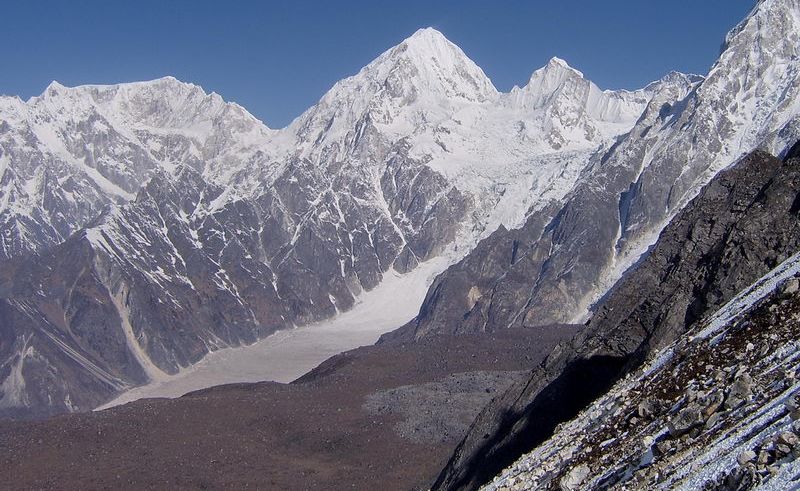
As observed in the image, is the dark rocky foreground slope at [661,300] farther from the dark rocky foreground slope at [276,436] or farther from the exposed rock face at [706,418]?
the dark rocky foreground slope at [276,436]

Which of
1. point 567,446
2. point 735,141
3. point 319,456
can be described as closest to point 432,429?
point 319,456

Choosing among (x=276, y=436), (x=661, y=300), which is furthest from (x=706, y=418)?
(x=276, y=436)

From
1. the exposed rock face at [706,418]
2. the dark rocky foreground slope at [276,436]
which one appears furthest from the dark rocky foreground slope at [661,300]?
the dark rocky foreground slope at [276,436]

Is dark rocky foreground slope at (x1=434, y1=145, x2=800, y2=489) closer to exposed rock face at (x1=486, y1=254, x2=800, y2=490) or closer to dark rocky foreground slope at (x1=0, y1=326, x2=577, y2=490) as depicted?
exposed rock face at (x1=486, y1=254, x2=800, y2=490)

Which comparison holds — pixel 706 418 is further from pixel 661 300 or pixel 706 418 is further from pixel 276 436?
pixel 276 436

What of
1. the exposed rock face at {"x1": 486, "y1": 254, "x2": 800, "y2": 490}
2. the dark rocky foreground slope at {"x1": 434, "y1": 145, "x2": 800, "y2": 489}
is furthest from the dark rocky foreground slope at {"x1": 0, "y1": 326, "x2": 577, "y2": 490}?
the exposed rock face at {"x1": 486, "y1": 254, "x2": 800, "y2": 490}

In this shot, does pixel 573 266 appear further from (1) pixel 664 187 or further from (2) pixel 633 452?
(2) pixel 633 452

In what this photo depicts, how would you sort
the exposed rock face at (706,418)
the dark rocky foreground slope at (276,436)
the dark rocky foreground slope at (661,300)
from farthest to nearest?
the dark rocky foreground slope at (276,436)
the dark rocky foreground slope at (661,300)
the exposed rock face at (706,418)
